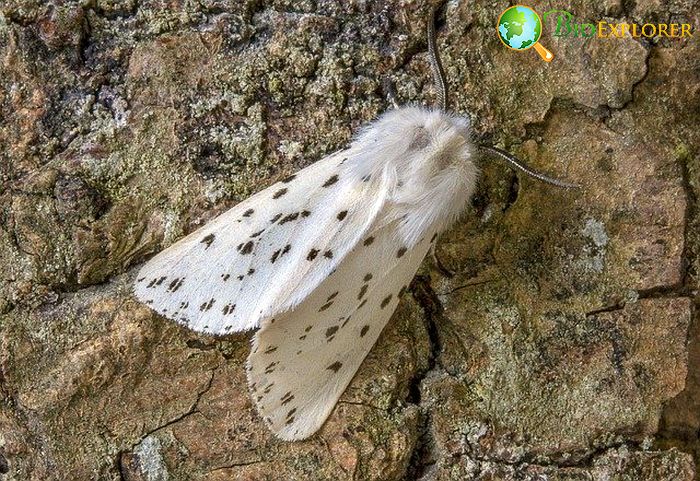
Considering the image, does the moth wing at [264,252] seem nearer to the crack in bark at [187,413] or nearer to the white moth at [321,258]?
the white moth at [321,258]

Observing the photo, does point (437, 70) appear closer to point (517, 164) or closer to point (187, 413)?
point (517, 164)

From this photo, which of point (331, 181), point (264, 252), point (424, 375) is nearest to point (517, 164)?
point (331, 181)

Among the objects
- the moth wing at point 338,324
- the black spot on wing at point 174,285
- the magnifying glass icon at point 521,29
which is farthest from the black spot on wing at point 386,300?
the magnifying glass icon at point 521,29

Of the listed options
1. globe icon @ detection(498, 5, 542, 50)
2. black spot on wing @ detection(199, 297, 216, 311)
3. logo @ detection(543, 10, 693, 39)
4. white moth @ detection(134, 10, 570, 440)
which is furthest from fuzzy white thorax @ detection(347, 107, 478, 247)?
black spot on wing @ detection(199, 297, 216, 311)

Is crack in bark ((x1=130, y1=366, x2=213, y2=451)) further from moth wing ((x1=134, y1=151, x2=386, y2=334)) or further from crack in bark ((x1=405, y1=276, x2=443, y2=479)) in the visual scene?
crack in bark ((x1=405, y1=276, x2=443, y2=479))

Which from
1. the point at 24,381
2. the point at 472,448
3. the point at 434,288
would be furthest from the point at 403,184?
the point at 24,381

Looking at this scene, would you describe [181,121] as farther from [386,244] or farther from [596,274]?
[596,274]
